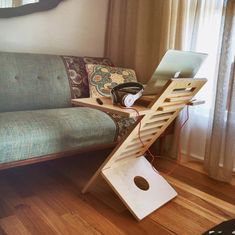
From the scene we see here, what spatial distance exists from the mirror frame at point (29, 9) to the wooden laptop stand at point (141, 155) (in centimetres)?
118

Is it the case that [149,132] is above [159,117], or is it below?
below

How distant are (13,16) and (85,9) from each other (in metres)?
0.71

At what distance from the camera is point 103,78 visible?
2281 mm

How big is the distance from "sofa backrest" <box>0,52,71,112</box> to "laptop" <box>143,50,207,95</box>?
97 centimetres

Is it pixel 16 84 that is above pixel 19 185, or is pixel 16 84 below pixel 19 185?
above

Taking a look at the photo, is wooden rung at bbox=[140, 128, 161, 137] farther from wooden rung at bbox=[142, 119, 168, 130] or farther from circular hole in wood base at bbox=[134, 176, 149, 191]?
circular hole in wood base at bbox=[134, 176, 149, 191]

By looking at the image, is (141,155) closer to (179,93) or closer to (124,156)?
(124,156)

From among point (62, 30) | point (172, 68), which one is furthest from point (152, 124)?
point (62, 30)

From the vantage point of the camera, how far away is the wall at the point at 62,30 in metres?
2.34

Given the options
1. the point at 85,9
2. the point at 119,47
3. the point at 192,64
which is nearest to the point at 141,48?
A: the point at 119,47

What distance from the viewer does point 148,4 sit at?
257 centimetres

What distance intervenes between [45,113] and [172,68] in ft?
2.94

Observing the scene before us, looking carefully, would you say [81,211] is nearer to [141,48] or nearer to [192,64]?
[192,64]

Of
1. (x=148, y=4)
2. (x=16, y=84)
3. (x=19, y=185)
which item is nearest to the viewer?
(x=19, y=185)
